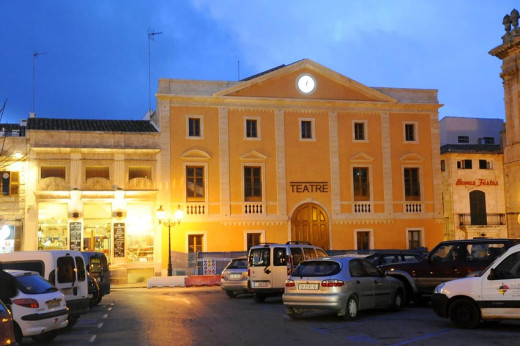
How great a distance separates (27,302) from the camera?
1213 centimetres

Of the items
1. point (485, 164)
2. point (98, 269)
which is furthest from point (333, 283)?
point (485, 164)

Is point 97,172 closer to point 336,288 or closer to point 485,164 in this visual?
point 336,288

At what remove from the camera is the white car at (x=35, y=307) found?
1195cm

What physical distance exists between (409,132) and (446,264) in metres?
26.3

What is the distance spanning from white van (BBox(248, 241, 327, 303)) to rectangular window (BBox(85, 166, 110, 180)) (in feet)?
59.2

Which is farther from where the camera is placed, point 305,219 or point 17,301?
point 305,219

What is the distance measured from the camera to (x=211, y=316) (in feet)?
56.4

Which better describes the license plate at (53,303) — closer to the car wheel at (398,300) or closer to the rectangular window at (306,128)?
the car wheel at (398,300)

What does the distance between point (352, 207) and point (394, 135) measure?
227 inches

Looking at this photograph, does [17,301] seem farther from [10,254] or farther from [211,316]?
[211,316]

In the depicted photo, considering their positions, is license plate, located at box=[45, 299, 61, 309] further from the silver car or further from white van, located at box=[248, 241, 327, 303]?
white van, located at box=[248, 241, 327, 303]

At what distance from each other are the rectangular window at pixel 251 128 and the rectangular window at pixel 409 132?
1032cm

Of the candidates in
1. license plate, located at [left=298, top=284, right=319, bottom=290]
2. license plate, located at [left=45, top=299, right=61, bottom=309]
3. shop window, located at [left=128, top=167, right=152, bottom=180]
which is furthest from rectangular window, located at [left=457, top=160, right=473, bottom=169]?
license plate, located at [left=45, top=299, right=61, bottom=309]

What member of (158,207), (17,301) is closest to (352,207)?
(158,207)
